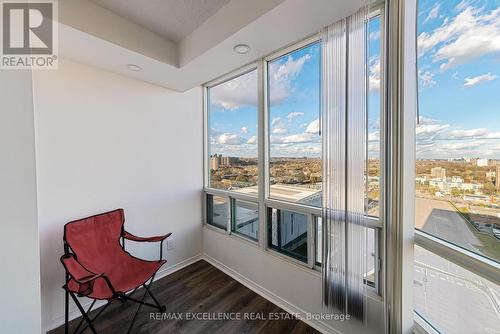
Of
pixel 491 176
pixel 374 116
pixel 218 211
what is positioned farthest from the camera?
pixel 218 211

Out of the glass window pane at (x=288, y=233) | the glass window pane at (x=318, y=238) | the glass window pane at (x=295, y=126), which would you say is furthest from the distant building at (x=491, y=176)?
the glass window pane at (x=288, y=233)

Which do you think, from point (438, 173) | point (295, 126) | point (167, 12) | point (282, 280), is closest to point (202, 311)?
point (282, 280)

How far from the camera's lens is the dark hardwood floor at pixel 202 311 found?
1.75m

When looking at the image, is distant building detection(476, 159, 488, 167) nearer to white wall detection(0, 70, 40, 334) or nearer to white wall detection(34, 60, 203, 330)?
white wall detection(0, 70, 40, 334)

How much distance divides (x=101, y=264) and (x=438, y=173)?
282 cm

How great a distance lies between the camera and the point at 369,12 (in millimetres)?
1381

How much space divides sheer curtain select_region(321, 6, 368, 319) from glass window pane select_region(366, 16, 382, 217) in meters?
0.08

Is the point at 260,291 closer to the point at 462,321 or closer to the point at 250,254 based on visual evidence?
the point at 250,254

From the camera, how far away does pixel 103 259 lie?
73.9 inches

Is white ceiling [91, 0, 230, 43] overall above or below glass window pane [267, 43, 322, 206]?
above

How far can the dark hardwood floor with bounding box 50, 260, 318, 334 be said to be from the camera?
68.8 inches

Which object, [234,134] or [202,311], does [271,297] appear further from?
[234,134]

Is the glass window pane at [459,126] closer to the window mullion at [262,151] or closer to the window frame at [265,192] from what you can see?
the window frame at [265,192]
